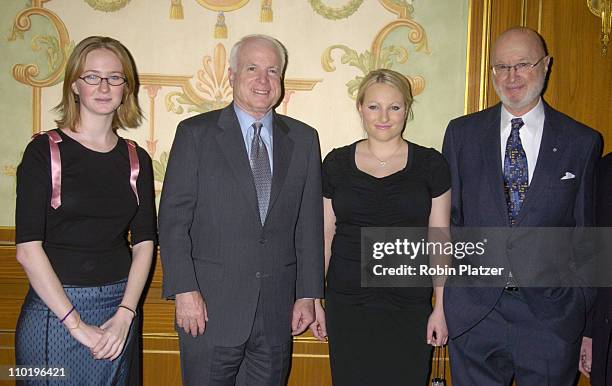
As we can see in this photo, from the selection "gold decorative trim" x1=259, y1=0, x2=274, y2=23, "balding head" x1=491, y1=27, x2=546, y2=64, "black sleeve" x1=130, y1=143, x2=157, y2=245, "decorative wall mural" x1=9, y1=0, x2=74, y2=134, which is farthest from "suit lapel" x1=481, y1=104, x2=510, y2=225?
"decorative wall mural" x1=9, y1=0, x2=74, y2=134

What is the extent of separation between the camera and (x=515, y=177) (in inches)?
89.2

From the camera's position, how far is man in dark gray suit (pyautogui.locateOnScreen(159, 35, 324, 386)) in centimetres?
215

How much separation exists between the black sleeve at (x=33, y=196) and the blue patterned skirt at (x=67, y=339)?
Answer: 0.76ft

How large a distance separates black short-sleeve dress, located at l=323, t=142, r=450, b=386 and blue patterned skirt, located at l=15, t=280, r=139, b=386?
2.89 feet

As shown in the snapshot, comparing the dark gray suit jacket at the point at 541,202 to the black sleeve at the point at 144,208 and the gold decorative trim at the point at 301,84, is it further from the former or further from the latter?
the black sleeve at the point at 144,208

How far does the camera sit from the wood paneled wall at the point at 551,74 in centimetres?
283

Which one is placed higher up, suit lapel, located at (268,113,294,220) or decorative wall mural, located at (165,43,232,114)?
decorative wall mural, located at (165,43,232,114)

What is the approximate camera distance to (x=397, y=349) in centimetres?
231

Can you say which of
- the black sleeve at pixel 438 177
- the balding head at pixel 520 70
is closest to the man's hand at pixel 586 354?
the black sleeve at pixel 438 177

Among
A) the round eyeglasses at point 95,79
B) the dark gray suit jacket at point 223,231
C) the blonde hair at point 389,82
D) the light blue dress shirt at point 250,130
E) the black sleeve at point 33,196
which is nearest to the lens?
the black sleeve at point 33,196

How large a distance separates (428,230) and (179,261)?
1.03 m

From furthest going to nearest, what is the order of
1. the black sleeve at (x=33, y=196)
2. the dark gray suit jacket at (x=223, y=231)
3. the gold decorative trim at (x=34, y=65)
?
the gold decorative trim at (x=34, y=65), the dark gray suit jacket at (x=223, y=231), the black sleeve at (x=33, y=196)

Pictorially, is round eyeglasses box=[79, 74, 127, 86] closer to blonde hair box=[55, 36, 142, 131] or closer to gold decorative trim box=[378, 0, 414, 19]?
blonde hair box=[55, 36, 142, 131]

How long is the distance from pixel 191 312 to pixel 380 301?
0.75m
